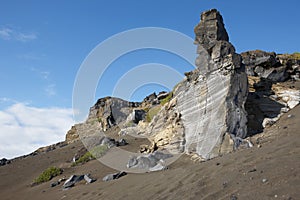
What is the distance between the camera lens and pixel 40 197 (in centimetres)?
1894

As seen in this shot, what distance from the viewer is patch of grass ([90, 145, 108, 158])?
2747 cm

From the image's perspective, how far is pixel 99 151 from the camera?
28.0m

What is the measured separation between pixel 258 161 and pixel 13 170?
29.6 meters

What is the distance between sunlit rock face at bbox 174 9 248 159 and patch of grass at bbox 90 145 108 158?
32.0 feet

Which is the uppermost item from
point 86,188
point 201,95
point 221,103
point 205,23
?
point 205,23

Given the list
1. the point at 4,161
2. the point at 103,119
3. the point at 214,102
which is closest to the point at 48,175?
the point at 214,102

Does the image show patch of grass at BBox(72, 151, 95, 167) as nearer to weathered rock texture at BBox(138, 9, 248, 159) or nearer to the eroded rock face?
A: weathered rock texture at BBox(138, 9, 248, 159)

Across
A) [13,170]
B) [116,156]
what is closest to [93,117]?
[13,170]

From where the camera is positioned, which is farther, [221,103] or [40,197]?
[40,197]

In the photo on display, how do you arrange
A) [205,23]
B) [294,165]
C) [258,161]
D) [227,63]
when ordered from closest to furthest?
1. [294,165]
2. [258,161]
3. [227,63]
4. [205,23]

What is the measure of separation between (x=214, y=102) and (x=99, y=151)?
560 inches

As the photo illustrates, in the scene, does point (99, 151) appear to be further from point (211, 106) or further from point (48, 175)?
point (211, 106)

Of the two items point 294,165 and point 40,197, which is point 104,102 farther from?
point 294,165

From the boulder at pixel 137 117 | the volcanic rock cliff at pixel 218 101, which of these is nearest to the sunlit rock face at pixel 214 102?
the volcanic rock cliff at pixel 218 101
